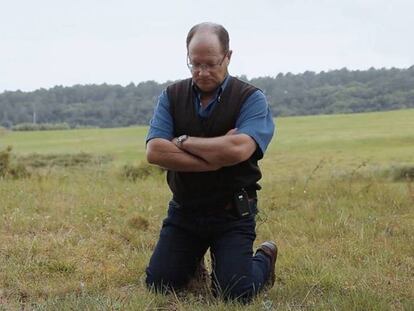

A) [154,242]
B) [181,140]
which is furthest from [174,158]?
[154,242]

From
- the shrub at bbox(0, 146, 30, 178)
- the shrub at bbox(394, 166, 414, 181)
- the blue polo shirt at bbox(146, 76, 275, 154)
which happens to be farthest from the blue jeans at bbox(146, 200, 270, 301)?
the shrub at bbox(394, 166, 414, 181)

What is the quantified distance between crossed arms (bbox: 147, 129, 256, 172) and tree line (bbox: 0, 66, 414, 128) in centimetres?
4932

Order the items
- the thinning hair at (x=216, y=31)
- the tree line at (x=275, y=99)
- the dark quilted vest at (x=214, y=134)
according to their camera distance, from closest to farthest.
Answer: the thinning hair at (x=216, y=31) → the dark quilted vest at (x=214, y=134) → the tree line at (x=275, y=99)

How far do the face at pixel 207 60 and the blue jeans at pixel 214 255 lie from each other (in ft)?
2.59

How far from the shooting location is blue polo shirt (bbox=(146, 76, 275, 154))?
3699mm

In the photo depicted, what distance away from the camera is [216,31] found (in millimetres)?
3670

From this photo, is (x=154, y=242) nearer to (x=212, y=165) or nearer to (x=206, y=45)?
(x=212, y=165)

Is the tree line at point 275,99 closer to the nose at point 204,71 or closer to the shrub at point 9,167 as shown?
the shrub at point 9,167

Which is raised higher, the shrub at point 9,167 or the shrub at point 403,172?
the shrub at point 9,167

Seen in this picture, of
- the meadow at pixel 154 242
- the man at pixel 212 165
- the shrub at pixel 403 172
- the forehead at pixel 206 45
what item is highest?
the forehead at pixel 206 45

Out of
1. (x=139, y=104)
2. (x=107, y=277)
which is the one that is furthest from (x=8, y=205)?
(x=139, y=104)

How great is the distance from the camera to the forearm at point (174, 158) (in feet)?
12.0

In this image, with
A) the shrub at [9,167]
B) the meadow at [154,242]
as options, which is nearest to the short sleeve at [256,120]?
the meadow at [154,242]

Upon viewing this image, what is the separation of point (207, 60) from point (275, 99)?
172ft
